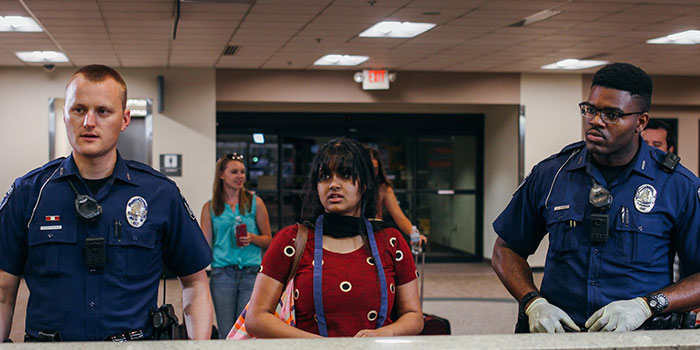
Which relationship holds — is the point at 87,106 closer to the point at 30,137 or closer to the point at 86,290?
the point at 86,290

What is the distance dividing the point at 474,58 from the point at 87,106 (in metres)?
8.03

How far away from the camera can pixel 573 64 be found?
405 inches

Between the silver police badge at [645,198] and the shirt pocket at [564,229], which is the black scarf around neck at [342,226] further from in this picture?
the silver police badge at [645,198]

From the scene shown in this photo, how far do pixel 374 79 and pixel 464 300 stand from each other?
3616mm

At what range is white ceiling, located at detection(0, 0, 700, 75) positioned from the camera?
256 inches

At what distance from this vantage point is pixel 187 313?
86.5 inches

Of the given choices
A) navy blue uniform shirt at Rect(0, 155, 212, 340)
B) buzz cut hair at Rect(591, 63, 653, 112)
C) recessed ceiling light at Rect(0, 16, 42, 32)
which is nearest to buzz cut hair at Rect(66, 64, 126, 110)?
navy blue uniform shirt at Rect(0, 155, 212, 340)

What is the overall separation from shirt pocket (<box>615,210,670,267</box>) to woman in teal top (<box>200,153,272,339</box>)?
2.75 m

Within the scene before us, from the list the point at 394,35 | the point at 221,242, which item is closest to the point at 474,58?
the point at 394,35

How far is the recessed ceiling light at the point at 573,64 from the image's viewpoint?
1006cm

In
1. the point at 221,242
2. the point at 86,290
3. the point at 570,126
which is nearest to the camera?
the point at 86,290

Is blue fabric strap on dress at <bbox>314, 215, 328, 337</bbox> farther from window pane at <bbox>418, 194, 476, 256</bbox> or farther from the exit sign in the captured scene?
window pane at <bbox>418, 194, 476, 256</bbox>

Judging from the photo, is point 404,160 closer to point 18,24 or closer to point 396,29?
point 396,29

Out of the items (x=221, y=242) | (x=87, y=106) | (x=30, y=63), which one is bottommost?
(x=221, y=242)
